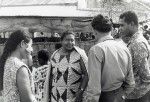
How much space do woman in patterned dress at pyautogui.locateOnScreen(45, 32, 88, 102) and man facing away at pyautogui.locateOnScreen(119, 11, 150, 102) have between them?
805 millimetres

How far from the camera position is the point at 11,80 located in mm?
4047

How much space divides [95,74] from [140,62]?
3.91ft

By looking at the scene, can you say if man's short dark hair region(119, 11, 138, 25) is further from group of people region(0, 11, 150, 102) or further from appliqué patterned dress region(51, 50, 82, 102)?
appliqué patterned dress region(51, 50, 82, 102)

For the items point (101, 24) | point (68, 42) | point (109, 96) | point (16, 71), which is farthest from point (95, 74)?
point (68, 42)

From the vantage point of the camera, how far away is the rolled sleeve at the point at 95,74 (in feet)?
13.8

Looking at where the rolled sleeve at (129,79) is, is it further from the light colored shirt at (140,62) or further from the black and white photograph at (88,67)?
the light colored shirt at (140,62)

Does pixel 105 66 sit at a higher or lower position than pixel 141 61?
higher

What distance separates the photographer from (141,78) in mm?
5215

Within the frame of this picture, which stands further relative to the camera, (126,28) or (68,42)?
(68,42)

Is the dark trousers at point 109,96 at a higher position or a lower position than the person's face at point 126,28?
lower

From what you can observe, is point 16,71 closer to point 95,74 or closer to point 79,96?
point 95,74

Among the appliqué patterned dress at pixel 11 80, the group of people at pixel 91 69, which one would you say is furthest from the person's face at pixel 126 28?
the appliqué patterned dress at pixel 11 80

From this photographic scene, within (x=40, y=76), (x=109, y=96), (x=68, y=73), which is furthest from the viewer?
(x=40, y=76)

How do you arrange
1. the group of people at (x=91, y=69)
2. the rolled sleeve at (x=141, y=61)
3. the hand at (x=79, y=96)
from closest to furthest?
1. the group of people at (x=91, y=69)
2. the rolled sleeve at (x=141, y=61)
3. the hand at (x=79, y=96)
